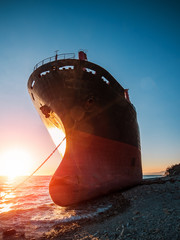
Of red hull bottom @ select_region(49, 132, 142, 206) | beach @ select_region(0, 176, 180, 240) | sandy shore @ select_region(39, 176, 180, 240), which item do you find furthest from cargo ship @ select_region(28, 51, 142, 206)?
sandy shore @ select_region(39, 176, 180, 240)

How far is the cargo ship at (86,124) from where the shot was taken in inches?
254

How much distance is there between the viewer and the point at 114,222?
4078 mm

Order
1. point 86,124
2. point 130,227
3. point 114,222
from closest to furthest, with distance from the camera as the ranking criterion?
point 130,227
point 114,222
point 86,124

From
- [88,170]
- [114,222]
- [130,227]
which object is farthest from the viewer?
[88,170]

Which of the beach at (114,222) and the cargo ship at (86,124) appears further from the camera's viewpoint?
the cargo ship at (86,124)

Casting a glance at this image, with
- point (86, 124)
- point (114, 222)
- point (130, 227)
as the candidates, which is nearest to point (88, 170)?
point (86, 124)

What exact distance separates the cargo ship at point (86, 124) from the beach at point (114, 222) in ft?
Answer: 2.50

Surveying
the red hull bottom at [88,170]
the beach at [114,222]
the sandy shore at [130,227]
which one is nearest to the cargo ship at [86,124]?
the red hull bottom at [88,170]

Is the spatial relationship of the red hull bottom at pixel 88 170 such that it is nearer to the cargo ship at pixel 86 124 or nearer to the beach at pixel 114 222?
the cargo ship at pixel 86 124

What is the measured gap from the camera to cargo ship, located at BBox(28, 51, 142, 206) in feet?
21.2

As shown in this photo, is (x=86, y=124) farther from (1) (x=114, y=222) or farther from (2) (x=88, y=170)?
(1) (x=114, y=222)

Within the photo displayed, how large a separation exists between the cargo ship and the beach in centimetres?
76

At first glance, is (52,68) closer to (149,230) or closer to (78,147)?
(78,147)

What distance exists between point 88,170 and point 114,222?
9.07 feet
